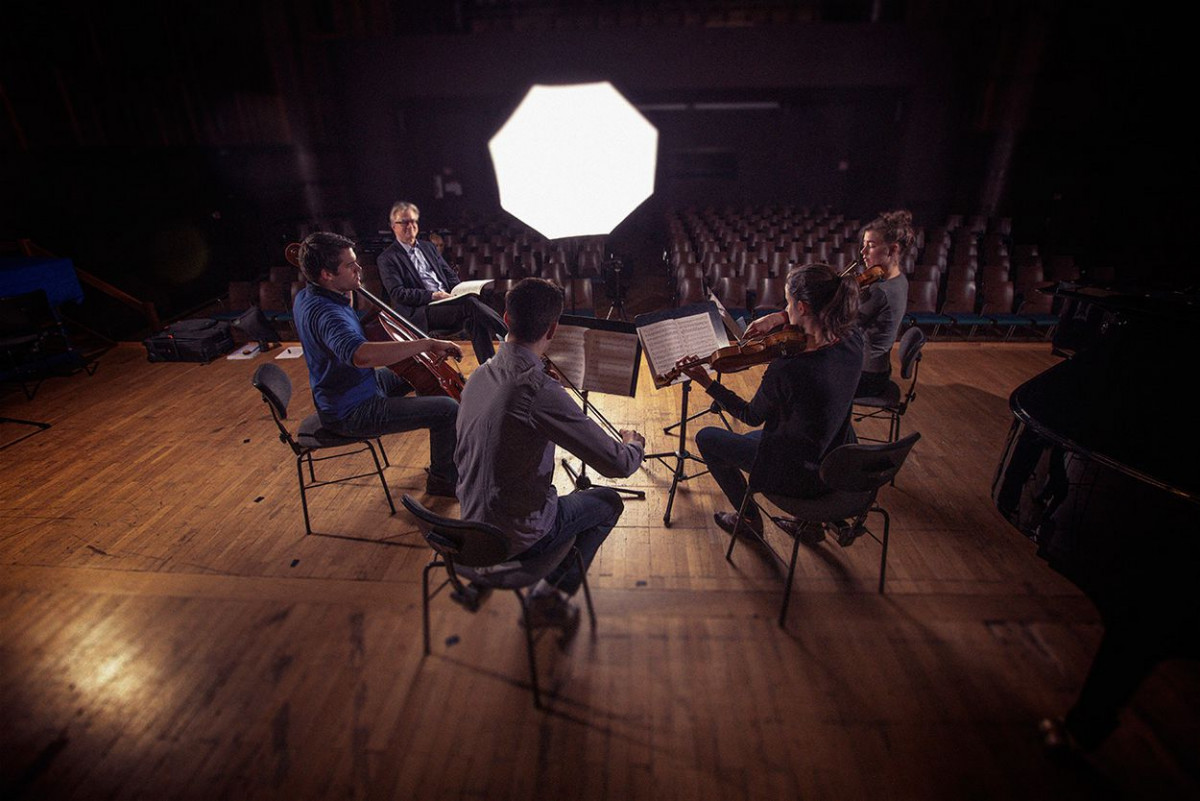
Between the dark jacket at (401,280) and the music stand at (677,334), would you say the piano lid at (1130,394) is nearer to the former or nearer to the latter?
the music stand at (677,334)

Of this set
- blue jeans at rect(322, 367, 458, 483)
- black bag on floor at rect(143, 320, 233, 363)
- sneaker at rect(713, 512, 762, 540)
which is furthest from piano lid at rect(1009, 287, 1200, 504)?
black bag on floor at rect(143, 320, 233, 363)

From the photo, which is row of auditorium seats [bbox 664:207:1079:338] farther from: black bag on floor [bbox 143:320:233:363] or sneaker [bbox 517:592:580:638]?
black bag on floor [bbox 143:320:233:363]

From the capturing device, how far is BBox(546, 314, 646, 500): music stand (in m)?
2.50

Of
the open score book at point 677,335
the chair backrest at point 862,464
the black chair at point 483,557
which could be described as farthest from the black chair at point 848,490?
the black chair at point 483,557

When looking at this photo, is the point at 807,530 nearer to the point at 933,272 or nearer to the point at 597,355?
the point at 597,355

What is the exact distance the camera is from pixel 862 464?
1.91 meters

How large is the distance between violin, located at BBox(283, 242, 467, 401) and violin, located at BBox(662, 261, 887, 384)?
1229 mm

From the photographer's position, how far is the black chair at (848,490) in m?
1.90

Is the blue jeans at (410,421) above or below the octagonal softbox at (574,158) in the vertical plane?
below

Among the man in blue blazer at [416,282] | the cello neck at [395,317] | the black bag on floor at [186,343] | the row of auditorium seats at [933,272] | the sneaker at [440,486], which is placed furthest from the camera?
the row of auditorium seats at [933,272]

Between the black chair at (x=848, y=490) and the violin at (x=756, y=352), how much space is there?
434 millimetres

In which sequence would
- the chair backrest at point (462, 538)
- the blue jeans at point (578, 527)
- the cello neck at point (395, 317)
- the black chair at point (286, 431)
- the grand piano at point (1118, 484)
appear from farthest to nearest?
the cello neck at point (395, 317) < the black chair at point (286, 431) < the blue jeans at point (578, 527) < the chair backrest at point (462, 538) < the grand piano at point (1118, 484)

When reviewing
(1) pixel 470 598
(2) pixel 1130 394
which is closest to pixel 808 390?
(2) pixel 1130 394

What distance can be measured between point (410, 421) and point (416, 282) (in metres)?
1.52
